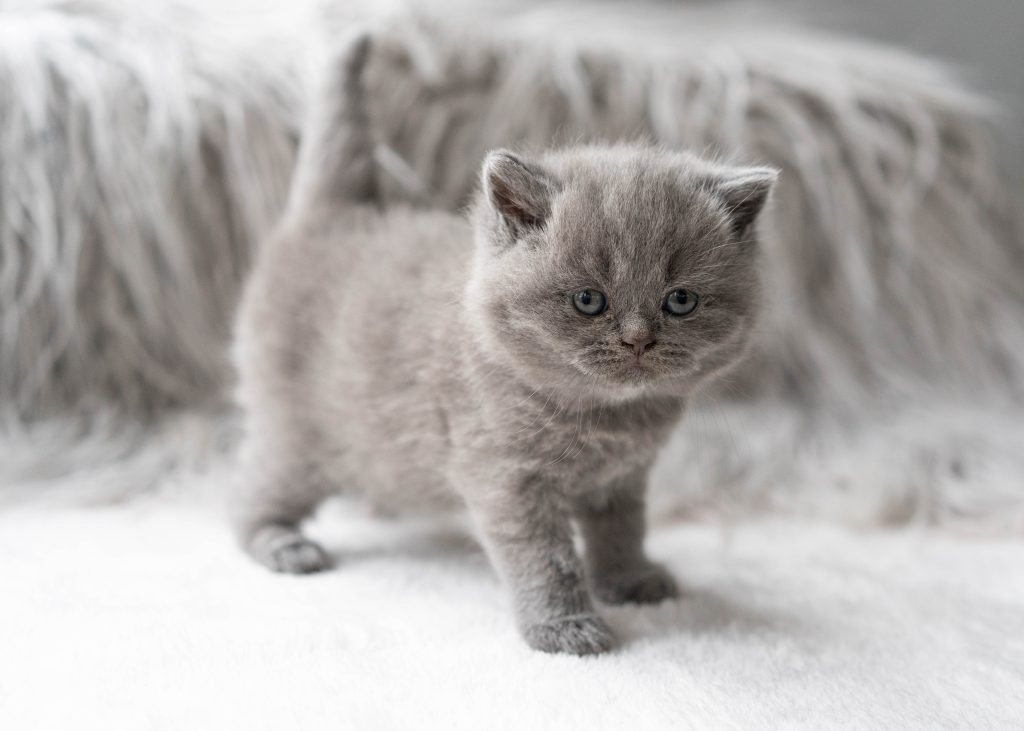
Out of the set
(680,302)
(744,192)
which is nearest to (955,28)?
(744,192)

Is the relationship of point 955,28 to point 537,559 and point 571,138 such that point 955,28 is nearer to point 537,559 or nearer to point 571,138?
point 571,138

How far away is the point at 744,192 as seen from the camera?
2.68 ft

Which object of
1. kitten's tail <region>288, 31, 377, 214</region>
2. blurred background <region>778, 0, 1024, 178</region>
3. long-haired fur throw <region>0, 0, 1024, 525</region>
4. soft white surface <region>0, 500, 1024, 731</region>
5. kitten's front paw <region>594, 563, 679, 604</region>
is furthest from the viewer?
blurred background <region>778, 0, 1024, 178</region>

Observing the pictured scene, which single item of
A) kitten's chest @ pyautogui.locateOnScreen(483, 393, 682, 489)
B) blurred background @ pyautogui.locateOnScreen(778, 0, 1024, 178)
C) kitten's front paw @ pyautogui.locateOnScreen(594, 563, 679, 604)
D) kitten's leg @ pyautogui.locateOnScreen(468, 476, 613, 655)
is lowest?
kitten's front paw @ pyautogui.locateOnScreen(594, 563, 679, 604)

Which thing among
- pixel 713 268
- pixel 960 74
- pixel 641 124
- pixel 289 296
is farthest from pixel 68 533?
pixel 960 74

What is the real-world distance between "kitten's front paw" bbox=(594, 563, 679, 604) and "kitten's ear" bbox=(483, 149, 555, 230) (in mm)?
388

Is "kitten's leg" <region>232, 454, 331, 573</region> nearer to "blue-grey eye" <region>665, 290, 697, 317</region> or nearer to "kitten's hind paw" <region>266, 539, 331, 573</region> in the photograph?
"kitten's hind paw" <region>266, 539, 331, 573</region>

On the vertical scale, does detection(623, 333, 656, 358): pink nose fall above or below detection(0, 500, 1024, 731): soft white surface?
above

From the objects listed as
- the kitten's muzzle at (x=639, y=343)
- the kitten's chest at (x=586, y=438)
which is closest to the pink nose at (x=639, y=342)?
the kitten's muzzle at (x=639, y=343)

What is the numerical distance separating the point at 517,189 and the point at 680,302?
17 centimetres

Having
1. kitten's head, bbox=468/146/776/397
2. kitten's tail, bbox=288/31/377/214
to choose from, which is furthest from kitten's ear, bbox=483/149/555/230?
kitten's tail, bbox=288/31/377/214

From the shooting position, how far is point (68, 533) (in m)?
1.07

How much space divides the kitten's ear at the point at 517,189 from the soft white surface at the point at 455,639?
388 mm

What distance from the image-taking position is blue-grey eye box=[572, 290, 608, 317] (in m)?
0.77
